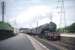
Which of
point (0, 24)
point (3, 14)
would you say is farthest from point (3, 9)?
point (0, 24)

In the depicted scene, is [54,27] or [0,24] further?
[54,27]

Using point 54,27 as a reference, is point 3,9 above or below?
above

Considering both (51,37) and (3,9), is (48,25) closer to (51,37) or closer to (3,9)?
(3,9)

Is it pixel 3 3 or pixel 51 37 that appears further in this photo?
pixel 3 3

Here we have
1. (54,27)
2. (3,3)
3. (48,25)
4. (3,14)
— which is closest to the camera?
(3,14)

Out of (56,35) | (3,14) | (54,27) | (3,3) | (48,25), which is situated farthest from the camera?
(48,25)

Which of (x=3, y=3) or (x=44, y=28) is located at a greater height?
(x=3, y=3)

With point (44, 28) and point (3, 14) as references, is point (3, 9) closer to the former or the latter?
point (3, 14)

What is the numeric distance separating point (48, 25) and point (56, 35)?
66.0m

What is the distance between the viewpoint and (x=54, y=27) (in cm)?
11138

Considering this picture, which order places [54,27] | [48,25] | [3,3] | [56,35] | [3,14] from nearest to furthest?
[56,35] < [3,14] < [3,3] < [54,27] < [48,25]

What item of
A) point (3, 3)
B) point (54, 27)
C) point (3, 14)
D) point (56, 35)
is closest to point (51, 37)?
point (56, 35)

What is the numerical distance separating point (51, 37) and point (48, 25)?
62784 millimetres

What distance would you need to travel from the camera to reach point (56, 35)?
52750 millimetres
